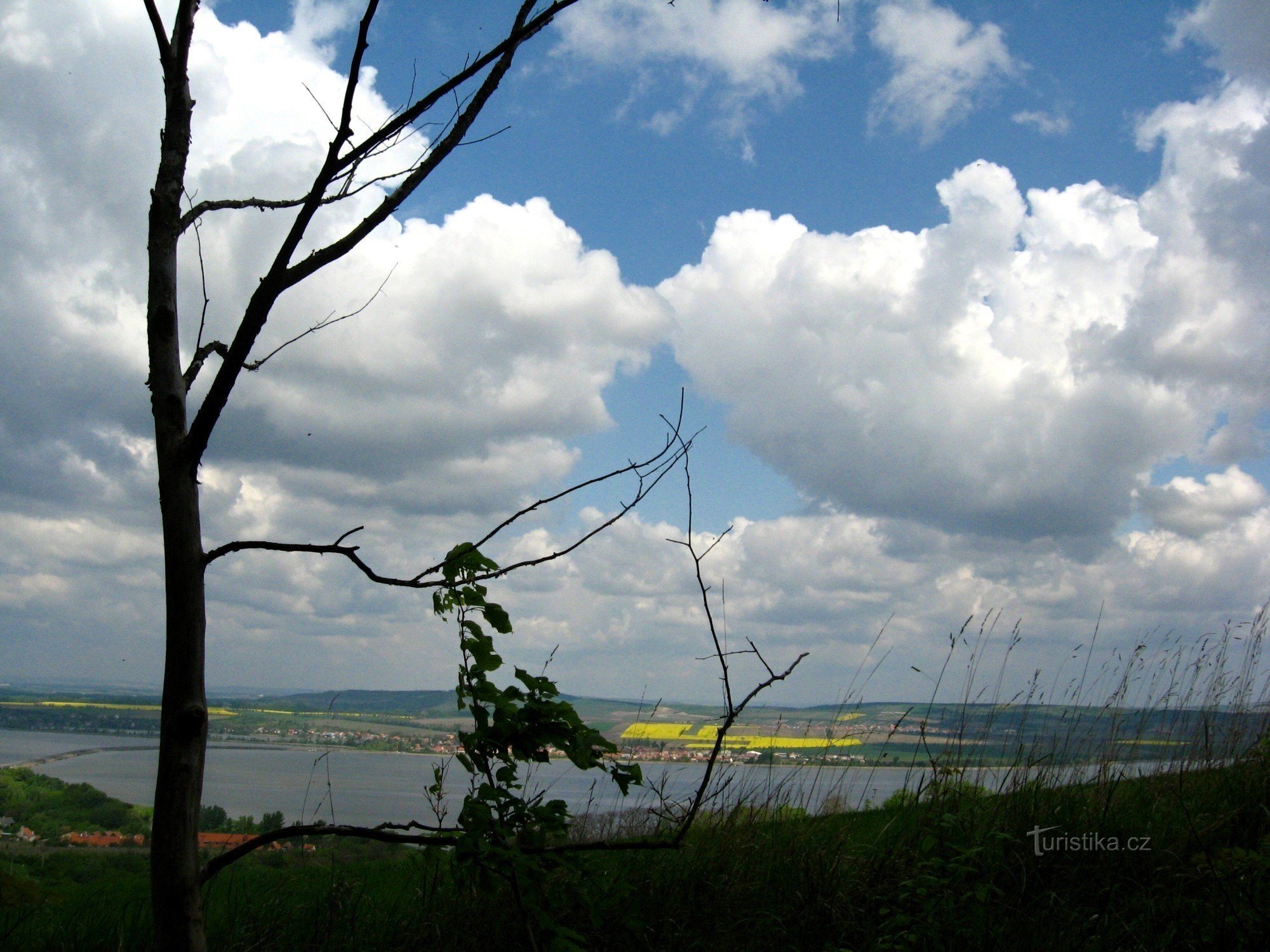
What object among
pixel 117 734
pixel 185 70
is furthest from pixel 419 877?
pixel 185 70

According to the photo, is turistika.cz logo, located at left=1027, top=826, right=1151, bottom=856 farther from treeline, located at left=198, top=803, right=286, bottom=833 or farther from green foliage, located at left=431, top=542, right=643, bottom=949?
treeline, located at left=198, top=803, right=286, bottom=833

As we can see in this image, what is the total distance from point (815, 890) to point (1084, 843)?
1.61 metres

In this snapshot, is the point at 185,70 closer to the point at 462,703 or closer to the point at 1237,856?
the point at 462,703

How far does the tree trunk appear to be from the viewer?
170 centimetres

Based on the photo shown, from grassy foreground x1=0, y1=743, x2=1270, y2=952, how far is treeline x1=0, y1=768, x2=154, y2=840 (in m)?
0.15

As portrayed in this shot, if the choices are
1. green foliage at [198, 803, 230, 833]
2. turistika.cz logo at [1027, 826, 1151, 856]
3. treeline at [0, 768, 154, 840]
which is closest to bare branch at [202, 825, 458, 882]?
green foliage at [198, 803, 230, 833]

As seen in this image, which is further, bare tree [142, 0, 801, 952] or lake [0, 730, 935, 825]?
lake [0, 730, 935, 825]

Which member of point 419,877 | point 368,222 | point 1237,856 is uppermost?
point 368,222

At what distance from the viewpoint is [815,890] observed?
13.2ft

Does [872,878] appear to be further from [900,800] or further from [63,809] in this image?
[63,809]

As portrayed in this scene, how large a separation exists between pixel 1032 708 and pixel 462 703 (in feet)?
16.0

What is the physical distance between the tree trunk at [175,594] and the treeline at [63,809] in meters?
2.67

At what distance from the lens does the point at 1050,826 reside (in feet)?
15.1

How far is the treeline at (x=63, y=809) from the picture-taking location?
3.82 meters
